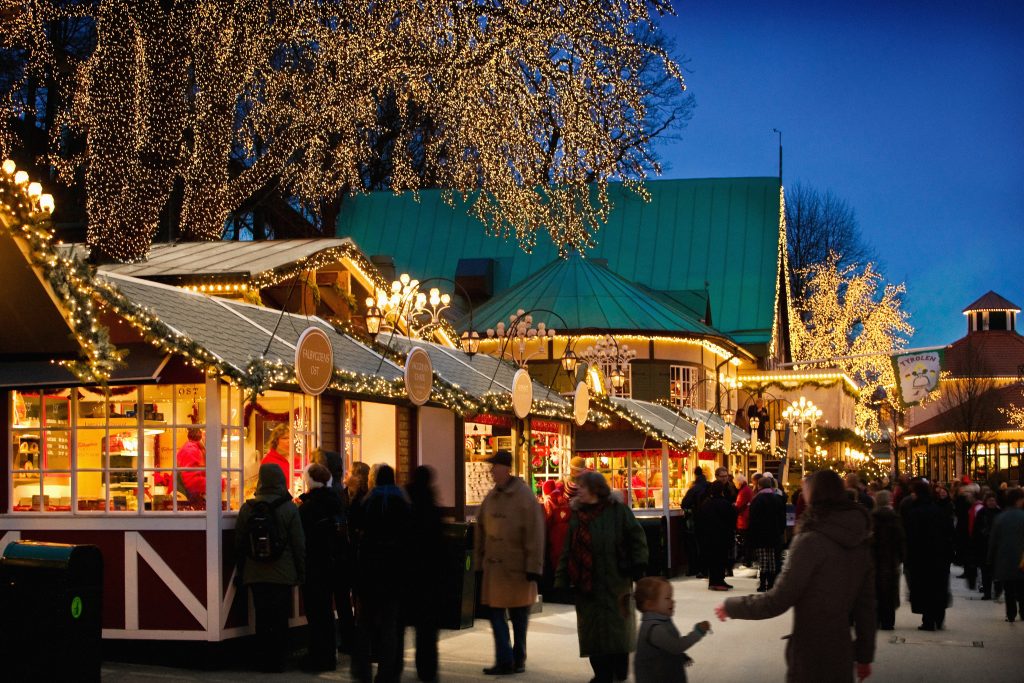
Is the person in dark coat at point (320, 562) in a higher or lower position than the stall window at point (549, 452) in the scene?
lower

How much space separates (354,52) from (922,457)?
90.1m

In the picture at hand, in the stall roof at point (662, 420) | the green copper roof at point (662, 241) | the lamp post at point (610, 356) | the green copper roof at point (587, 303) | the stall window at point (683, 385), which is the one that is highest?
the green copper roof at point (662, 241)

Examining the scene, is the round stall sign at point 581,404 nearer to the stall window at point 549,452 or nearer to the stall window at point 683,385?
the stall window at point 549,452

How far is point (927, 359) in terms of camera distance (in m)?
40.2

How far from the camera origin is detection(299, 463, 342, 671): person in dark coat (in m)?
12.4

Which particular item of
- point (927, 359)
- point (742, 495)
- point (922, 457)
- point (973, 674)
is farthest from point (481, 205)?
point (922, 457)

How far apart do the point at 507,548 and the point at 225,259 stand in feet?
26.2

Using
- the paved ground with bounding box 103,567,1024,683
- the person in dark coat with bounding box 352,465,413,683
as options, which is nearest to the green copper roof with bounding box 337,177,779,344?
the paved ground with bounding box 103,567,1024,683

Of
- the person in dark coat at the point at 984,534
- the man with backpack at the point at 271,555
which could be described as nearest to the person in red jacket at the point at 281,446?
the man with backpack at the point at 271,555

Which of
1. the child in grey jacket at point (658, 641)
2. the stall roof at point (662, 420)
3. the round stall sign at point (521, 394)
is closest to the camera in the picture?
the child in grey jacket at point (658, 641)

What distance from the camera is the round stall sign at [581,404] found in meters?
21.5

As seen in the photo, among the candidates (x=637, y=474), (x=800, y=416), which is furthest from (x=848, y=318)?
(x=637, y=474)

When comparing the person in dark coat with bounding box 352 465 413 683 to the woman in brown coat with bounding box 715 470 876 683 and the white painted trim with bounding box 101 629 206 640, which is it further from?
the woman in brown coat with bounding box 715 470 876 683

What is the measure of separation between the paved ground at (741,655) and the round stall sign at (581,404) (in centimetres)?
408
